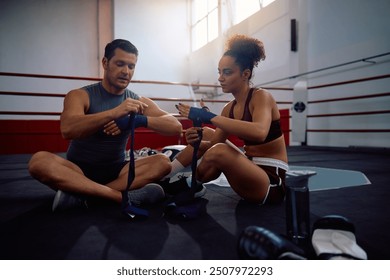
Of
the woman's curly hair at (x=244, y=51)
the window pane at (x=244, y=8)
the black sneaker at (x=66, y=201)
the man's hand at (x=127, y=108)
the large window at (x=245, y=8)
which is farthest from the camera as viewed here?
the window pane at (x=244, y=8)

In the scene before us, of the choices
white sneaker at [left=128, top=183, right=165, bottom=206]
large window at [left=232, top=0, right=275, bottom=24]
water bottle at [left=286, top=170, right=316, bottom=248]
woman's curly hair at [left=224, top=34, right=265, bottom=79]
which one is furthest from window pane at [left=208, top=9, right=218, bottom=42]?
water bottle at [left=286, top=170, right=316, bottom=248]

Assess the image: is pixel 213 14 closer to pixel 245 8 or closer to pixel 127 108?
pixel 245 8

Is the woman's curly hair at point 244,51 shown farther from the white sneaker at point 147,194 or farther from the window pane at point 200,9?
the window pane at point 200,9

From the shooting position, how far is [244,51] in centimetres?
160

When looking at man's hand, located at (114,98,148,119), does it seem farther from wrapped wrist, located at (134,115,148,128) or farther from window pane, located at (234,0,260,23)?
window pane, located at (234,0,260,23)

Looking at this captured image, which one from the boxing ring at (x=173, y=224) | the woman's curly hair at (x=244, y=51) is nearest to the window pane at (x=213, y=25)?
the boxing ring at (x=173, y=224)

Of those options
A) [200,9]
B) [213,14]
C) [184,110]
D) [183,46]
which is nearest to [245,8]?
[213,14]

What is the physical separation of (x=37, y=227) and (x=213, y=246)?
73 cm

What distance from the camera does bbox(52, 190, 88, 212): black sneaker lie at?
1.48m

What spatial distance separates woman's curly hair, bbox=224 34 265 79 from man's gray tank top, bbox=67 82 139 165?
661mm

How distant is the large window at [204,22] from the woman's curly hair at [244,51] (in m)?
6.65

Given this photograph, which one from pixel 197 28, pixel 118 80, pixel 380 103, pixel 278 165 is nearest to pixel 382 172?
pixel 278 165

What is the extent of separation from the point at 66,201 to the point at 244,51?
115 cm

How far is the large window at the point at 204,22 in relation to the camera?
7.99 meters
